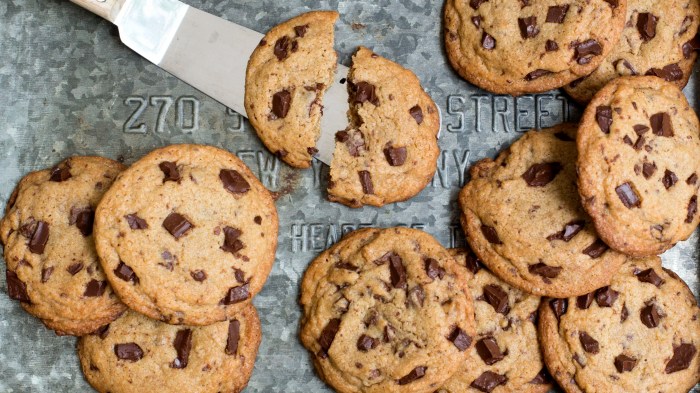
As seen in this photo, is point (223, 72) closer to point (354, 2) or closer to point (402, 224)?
point (354, 2)

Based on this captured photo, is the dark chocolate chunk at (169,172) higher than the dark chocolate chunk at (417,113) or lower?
lower

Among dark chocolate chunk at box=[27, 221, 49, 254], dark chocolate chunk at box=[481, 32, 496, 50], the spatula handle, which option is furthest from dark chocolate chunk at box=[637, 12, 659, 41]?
dark chocolate chunk at box=[27, 221, 49, 254]

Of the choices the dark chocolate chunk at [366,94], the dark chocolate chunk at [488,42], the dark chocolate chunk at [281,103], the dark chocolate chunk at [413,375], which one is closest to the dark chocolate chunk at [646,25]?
the dark chocolate chunk at [488,42]

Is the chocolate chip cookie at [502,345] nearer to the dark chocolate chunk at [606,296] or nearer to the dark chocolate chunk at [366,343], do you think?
the dark chocolate chunk at [606,296]

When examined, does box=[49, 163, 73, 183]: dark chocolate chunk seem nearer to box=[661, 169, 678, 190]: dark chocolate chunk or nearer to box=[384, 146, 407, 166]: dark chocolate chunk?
box=[384, 146, 407, 166]: dark chocolate chunk

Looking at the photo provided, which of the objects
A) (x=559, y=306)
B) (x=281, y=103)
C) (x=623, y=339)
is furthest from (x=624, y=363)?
(x=281, y=103)

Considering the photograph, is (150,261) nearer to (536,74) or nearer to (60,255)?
(60,255)
